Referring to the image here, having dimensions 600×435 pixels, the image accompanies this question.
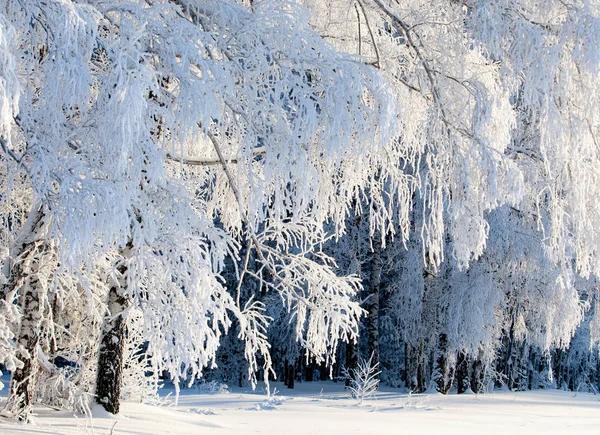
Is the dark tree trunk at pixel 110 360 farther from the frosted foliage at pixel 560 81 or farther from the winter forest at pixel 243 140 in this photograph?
the frosted foliage at pixel 560 81

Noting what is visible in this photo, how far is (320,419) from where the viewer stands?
9.06 m

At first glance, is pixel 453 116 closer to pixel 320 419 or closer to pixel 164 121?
pixel 164 121

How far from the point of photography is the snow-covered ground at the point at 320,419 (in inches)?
282

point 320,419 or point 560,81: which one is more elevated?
point 560,81

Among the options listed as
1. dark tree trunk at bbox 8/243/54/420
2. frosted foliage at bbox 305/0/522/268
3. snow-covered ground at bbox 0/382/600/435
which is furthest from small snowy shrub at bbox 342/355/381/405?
frosted foliage at bbox 305/0/522/268

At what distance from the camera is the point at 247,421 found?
28.4 feet

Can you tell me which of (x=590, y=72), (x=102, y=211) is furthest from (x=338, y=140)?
(x=590, y=72)

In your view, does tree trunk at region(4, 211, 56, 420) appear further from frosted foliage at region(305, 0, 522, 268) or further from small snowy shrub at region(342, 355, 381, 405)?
small snowy shrub at region(342, 355, 381, 405)

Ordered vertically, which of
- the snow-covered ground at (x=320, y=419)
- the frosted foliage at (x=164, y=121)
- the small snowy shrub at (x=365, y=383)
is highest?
the frosted foliage at (x=164, y=121)

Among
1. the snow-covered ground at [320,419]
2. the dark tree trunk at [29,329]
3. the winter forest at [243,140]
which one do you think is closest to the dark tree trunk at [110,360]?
the winter forest at [243,140]

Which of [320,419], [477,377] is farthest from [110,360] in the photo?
[477,377]

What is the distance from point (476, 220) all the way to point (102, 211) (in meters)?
3.20

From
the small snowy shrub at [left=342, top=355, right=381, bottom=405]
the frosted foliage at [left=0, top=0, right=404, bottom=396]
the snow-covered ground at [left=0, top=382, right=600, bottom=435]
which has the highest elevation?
the frosted foliage at [left=0, top=0, right=404, bottom=396]

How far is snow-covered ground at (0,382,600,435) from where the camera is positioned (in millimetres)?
7152
